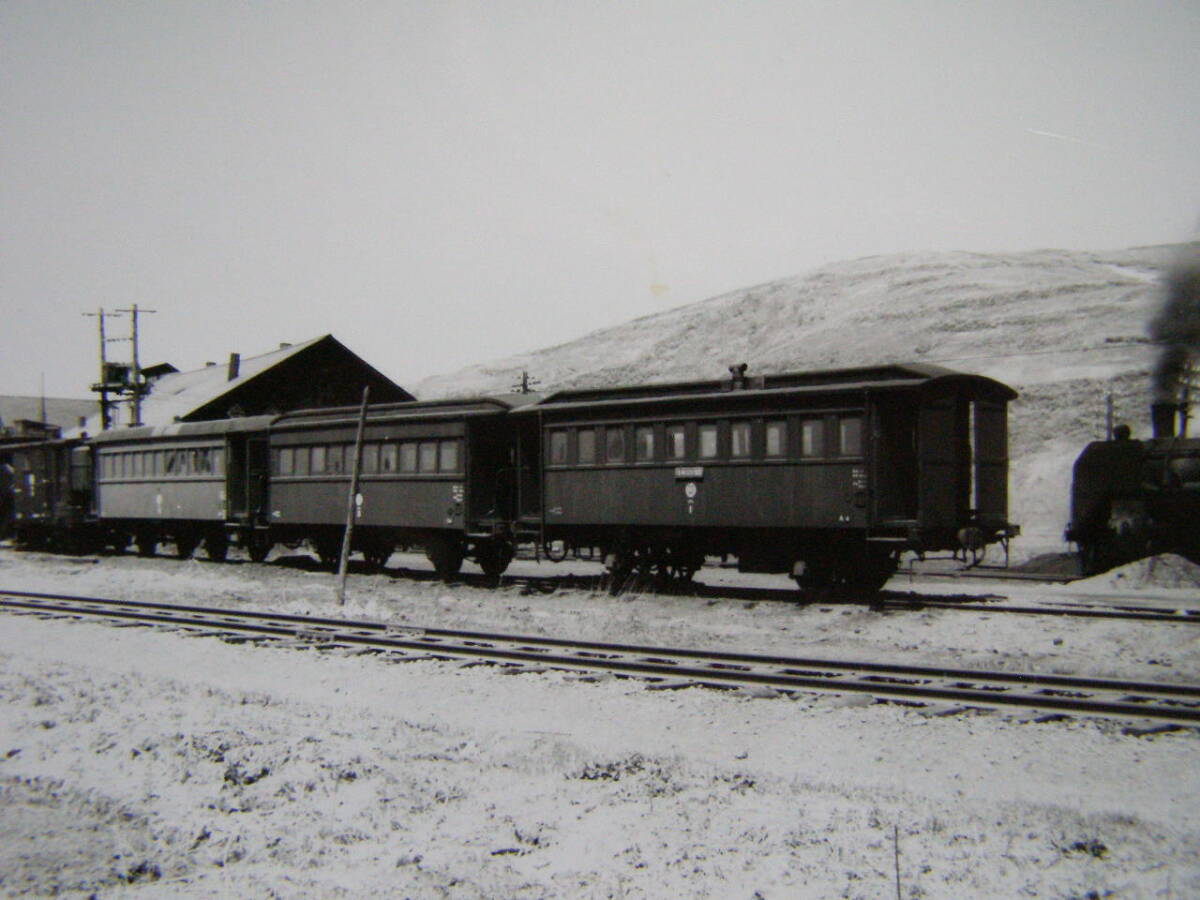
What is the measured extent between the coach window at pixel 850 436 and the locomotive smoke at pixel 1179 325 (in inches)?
479

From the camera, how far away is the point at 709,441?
53.6 feet

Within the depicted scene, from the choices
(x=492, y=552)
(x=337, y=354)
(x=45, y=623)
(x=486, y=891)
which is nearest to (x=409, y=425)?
(x=492, y=552)

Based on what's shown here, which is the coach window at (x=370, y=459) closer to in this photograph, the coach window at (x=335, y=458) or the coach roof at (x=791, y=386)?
the coach window at (x=335, y=458)

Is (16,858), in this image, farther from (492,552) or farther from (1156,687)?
(492,552)

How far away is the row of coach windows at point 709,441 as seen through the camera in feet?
49.3

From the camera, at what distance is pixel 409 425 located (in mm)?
20109

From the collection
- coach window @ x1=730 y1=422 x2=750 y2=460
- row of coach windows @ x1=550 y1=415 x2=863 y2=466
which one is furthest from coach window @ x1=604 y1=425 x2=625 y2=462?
coach window @ x1=730 y1=422 x2=750 y2=460

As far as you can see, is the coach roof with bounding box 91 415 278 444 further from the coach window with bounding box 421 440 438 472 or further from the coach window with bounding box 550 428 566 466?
the coach window with bounding box 550 428 566 466

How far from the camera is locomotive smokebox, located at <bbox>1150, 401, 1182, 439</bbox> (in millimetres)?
20562

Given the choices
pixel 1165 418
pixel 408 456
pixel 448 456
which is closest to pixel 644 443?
pixel 448 456

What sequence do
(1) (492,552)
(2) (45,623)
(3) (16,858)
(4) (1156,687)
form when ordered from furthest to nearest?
1. (1) (492,552)
2. (2) (45,623)
3. (4) (1156,687)
4. (3) (16,858)

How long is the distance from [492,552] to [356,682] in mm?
9744

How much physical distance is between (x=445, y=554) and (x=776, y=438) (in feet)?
24.2

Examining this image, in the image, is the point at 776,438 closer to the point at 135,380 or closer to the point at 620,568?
the point at 620,568
